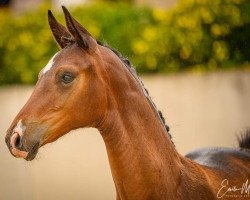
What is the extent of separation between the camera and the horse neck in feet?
12.7

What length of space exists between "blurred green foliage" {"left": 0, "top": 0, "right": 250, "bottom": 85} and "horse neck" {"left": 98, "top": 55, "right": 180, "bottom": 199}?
411cm

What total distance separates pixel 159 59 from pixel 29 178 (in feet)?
7.40

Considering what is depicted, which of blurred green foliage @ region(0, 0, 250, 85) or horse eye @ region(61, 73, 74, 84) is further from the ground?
horse eye @ region(61, 73, 74, 84)

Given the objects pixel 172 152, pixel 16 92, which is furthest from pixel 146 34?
pixel 172 152

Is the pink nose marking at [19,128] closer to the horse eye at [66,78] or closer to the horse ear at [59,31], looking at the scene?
the horse eye at [66,78]

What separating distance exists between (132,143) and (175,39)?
14.1ft

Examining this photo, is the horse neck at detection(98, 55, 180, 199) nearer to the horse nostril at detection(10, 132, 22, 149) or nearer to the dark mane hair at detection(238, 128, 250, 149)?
the horse nostril at detection(10, 132, 22, 149)

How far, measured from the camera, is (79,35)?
3854mm

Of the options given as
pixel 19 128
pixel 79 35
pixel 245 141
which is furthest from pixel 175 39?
pixel 19 128

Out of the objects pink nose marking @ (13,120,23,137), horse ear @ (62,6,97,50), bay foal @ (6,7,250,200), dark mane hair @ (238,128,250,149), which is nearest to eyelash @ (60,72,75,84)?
bay foal @ (6,7,250,200)

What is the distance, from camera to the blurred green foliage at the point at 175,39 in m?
8.00

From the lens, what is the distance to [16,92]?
8422 millimetres

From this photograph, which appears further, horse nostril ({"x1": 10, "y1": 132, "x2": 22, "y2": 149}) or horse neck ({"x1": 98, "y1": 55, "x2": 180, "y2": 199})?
horse neck ({"x1": 98, "y1": 55, "x2": 180, "y2": 199})

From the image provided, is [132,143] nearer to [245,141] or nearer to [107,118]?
[107,118]
